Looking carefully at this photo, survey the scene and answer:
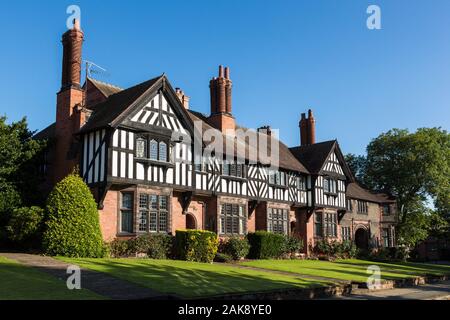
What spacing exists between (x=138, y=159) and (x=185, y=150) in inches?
132

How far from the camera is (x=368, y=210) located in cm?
4494

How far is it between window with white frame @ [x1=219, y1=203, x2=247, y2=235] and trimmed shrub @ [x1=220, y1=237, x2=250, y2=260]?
1.02 meters

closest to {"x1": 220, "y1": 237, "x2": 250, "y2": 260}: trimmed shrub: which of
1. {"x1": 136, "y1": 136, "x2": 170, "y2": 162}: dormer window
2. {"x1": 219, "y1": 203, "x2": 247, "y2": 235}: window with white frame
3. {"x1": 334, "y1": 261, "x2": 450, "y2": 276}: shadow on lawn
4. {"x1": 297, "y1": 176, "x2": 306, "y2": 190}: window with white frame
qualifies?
{"x1": 219, "y1": 203, "x2": 247, "y2": 235}: window with white frame

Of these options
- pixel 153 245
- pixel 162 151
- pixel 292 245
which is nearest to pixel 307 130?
pixel 292 245

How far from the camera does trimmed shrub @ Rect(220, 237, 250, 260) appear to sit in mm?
26406

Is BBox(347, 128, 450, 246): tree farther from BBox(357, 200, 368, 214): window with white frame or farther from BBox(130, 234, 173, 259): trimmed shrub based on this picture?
BBox(130, 234, 173, 259): trimmed shrub

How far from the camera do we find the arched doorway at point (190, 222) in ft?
87.8

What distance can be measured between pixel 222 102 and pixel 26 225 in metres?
16.1

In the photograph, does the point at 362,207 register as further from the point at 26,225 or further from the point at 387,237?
the point at 26,225

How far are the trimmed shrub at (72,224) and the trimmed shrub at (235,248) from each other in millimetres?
8291

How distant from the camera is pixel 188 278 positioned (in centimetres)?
1588

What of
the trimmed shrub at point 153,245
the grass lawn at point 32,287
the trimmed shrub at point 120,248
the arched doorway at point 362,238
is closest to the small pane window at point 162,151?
the trimmed shrub at point 153,245

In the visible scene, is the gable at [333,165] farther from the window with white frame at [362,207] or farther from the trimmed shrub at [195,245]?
the trimmed shrub at [195,245]

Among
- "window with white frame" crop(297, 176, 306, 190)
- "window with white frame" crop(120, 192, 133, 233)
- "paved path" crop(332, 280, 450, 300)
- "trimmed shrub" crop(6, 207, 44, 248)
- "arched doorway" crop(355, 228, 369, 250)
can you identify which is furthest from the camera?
"arched doorway" crop(355, 228, 369, 250)
